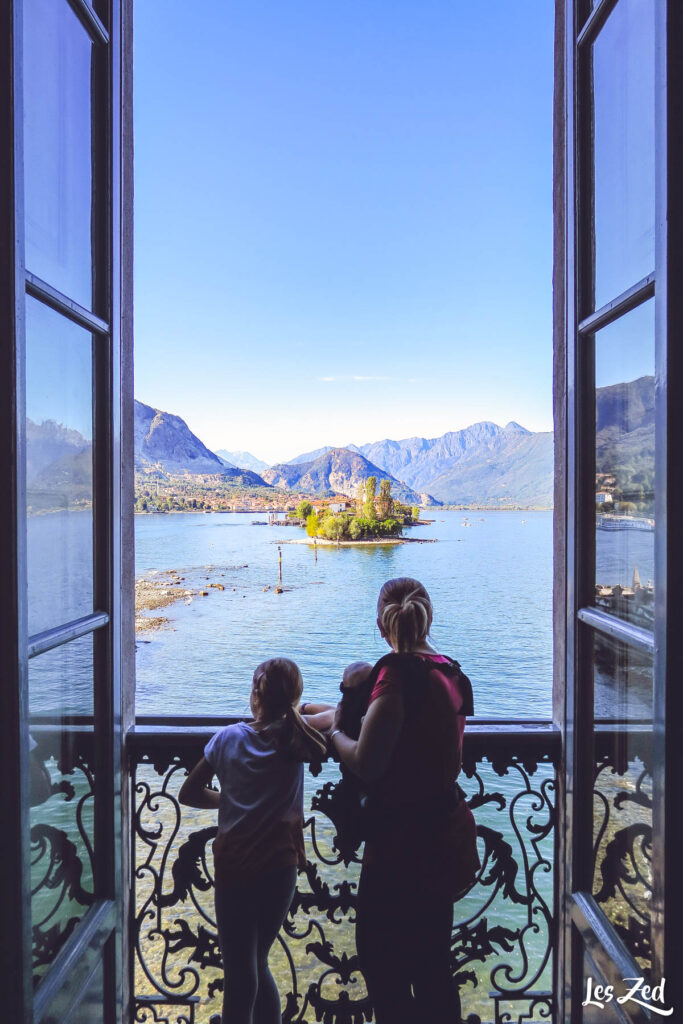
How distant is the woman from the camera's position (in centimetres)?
115

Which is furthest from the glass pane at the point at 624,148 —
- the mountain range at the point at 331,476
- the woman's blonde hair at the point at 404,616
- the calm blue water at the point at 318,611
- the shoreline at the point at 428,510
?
the mountain range at the point at 331,476

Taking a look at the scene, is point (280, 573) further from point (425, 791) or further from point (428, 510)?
point (425, 791)

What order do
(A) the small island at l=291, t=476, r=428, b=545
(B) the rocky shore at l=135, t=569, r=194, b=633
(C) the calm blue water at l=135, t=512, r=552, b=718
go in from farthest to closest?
(B) the rocky shore at l=135, t=569, r=194, b=633, (A) the small island at l=291, t=476, r=428, b=545, (C) the calm blue water at l=135, t=512, r=552, b=718

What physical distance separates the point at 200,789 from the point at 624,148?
4.75 ft

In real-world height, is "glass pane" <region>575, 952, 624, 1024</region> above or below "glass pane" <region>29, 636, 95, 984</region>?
below

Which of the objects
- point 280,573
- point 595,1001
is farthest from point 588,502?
point 280,573

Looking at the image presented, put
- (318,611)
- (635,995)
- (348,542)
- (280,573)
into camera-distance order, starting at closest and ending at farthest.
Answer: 1. (635,995)
2. (348,542)
3. (318,611)
4. (280,573)

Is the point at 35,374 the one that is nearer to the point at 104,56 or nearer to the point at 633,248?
the point at 104,56

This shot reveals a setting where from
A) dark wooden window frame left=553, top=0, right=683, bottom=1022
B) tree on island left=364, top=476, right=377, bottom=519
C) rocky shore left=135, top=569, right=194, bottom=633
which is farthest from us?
rocky shore left=135, top=569, right=194, bottom=633

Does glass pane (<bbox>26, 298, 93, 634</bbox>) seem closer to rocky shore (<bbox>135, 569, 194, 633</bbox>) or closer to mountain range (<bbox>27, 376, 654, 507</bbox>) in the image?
mountain range (<bbox>27, 376, 654, 507</bbox>)

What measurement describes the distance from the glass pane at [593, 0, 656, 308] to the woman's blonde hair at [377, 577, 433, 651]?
67cm

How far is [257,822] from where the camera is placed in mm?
1202

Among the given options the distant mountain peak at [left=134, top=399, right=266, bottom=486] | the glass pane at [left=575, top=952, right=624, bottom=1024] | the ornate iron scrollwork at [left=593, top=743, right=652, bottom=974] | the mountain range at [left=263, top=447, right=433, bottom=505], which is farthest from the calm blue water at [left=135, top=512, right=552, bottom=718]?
the ornate iron scrollwork at [left=593, top=743, right=652, bottom=974]

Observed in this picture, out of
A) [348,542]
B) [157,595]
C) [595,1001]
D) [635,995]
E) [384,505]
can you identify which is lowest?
[157,595]
